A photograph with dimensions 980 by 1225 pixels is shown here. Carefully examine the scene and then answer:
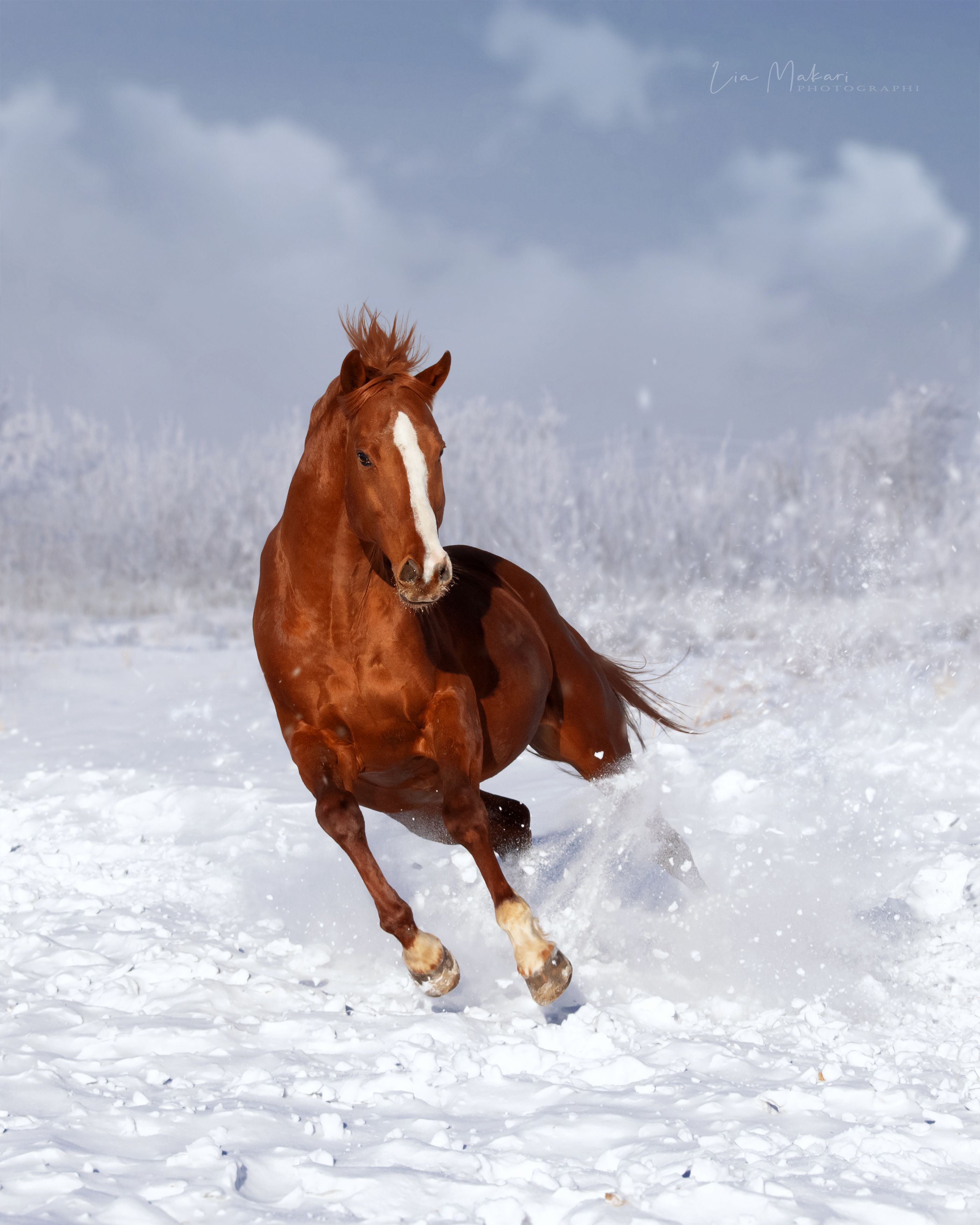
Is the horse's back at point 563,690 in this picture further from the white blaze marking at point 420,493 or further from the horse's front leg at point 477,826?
the white blaze marking at point 420,493

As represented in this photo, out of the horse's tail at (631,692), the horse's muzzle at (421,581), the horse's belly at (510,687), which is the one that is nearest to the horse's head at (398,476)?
the horse's muzzle at (421,581)

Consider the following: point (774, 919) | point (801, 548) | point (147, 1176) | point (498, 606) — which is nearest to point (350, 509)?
point (498, 606)

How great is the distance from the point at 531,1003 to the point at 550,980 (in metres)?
0.39

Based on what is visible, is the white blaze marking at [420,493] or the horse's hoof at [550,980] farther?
the horse's hoof at [550,980]

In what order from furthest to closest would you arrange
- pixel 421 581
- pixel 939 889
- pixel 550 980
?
1. pixel 939 889
2. pixel 550 980
3. pixel 421 581

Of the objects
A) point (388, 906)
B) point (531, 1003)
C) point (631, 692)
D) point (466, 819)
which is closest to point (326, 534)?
point (466, 819)

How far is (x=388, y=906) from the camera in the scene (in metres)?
3.48

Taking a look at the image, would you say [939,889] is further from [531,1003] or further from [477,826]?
[477,826]

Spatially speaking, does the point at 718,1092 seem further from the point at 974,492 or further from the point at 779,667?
the point at 974,492

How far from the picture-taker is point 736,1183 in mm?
2164

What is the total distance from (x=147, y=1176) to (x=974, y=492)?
60.5 feet

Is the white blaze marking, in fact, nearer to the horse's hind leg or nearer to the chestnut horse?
the chestnut horse

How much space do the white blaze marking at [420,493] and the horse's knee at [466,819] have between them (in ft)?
2.88

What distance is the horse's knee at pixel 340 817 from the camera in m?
3.49
